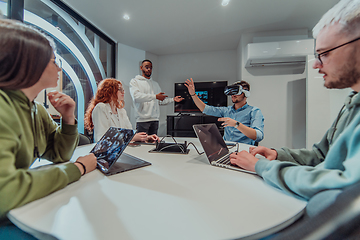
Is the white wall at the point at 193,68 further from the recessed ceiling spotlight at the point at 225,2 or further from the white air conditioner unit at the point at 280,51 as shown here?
the recessed ceiling spotlight at the point at 225,2

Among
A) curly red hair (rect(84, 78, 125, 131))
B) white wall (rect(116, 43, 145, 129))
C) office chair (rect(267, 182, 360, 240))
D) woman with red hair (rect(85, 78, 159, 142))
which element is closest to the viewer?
office chair (rect(267, 182, 360, 240))

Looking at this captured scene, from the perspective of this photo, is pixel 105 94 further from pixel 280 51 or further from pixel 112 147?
pixel 280 51

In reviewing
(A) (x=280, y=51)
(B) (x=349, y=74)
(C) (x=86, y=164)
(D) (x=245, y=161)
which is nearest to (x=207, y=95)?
(A) (x=280, y=51)

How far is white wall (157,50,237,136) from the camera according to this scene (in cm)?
417

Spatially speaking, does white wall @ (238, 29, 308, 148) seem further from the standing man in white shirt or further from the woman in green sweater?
the woman in green sweater

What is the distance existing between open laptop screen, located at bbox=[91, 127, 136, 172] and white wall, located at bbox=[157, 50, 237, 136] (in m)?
3.56

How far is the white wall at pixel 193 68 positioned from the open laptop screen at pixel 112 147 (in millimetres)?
3558

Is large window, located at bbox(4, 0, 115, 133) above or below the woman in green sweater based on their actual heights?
above

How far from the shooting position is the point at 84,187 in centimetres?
60

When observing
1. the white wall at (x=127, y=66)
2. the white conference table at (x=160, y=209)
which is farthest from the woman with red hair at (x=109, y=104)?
the white wall at (x=127, y=66)

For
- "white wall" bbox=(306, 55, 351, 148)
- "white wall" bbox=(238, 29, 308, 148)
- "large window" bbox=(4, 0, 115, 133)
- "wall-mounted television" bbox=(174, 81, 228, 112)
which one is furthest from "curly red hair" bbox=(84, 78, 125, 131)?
"white wall" bbox=(306, 55, 351, 148)

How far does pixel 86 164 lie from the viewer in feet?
2.38

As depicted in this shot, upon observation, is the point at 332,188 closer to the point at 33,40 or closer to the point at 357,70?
the point at 357,70

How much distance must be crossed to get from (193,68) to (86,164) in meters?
4.07
